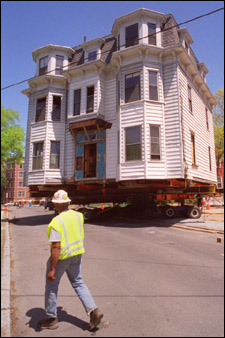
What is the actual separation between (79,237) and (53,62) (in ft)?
65.0

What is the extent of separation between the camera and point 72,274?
292cm

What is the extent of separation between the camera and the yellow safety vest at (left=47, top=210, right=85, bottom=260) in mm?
2615

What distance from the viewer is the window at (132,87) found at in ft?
56.8

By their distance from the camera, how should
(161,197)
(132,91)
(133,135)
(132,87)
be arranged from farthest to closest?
(132,87) < (132,91) < (133,135) < (161,197)

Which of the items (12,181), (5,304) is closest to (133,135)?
(12,181)

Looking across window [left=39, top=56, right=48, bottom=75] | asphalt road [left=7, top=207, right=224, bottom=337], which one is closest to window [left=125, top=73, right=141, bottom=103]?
Answer: window [left=39, top=56, right=48, bottom=75]

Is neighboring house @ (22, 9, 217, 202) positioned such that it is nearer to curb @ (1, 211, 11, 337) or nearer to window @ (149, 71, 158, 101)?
window @ (149, 71, 158, 101)

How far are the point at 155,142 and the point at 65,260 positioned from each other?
1466 cm

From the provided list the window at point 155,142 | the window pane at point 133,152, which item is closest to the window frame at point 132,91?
the window at point 155,142

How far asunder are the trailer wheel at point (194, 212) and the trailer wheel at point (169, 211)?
4.95 ft

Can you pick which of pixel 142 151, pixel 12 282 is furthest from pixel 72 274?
pixel 142 151

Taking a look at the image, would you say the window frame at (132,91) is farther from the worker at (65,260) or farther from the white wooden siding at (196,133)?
the worker at (65,260)

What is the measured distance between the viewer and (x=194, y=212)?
67.0 feet

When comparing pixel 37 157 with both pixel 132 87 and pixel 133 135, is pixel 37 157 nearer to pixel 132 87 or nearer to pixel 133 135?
pixel 133 135
